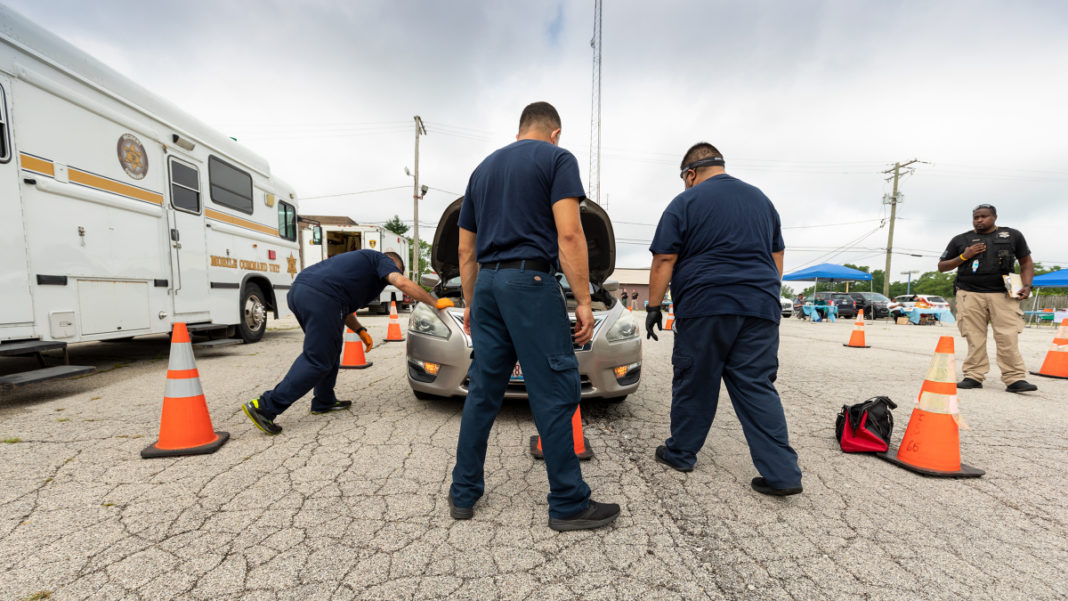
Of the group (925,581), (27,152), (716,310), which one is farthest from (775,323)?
(27,152)

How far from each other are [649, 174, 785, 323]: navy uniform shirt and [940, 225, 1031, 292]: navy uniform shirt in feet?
12.3

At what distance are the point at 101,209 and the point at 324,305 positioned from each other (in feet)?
10.8

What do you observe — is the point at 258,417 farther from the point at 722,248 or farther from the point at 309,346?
the point at 722,248

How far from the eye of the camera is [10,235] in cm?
346

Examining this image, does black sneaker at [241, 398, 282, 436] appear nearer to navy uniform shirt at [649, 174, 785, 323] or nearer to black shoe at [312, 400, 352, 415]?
black shoe at [312, 400, 352, 415]

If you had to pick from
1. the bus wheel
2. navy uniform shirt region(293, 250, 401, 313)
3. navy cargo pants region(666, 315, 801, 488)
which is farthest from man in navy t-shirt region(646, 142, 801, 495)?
the bus wheel

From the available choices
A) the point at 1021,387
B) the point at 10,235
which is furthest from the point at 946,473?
the point at 10,235

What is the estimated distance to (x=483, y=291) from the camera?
1.85 m

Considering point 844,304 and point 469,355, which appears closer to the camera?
point 469,355

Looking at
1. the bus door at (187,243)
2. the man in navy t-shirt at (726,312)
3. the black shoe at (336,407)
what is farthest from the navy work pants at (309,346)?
the bus door at (187,243)

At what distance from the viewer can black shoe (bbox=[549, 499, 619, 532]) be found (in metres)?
1.80

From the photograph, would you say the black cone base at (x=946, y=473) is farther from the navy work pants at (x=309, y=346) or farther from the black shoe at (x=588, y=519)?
the navy work pants at (x=309, y=346)

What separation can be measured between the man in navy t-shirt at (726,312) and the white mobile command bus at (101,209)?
4.92 m

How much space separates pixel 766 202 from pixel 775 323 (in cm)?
68
